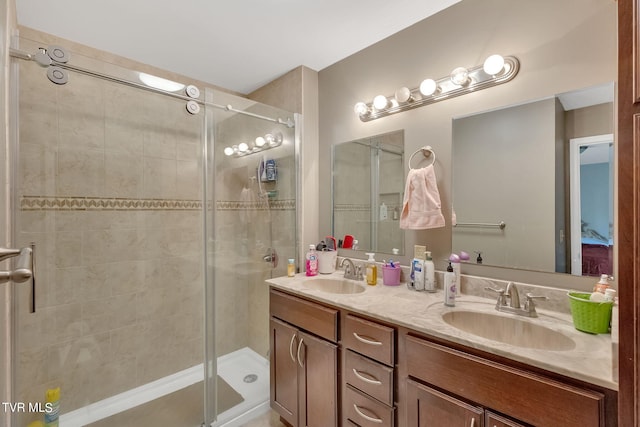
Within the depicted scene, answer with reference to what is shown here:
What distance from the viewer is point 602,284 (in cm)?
106

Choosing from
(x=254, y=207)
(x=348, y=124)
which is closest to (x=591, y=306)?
(x=348, y=124)

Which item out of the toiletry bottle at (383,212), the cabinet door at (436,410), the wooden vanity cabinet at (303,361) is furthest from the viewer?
the toiletry bottle at (383,212)

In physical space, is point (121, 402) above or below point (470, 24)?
below

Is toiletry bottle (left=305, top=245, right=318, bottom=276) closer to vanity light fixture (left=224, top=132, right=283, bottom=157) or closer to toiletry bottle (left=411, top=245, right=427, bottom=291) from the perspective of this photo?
toiletry bottle (left=411, top=245, right=427, bottom=291)

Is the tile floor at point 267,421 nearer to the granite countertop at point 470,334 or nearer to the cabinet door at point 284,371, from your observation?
the cabinet door at point 284,371

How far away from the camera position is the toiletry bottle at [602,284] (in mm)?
1041

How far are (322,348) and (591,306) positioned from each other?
1.11 metres

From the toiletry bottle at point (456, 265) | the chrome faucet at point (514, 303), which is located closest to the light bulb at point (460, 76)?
the toiletry bottle at point (456, 265)

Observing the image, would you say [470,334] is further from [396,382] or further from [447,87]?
[447,87]

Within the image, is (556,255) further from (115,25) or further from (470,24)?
(115,25)

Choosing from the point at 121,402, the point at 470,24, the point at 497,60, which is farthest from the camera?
the point at 121,402

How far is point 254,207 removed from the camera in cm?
218

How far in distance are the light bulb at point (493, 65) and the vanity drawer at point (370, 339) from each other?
1318 mm

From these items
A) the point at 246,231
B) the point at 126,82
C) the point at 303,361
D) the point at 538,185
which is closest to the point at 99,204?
the point at 126,82
